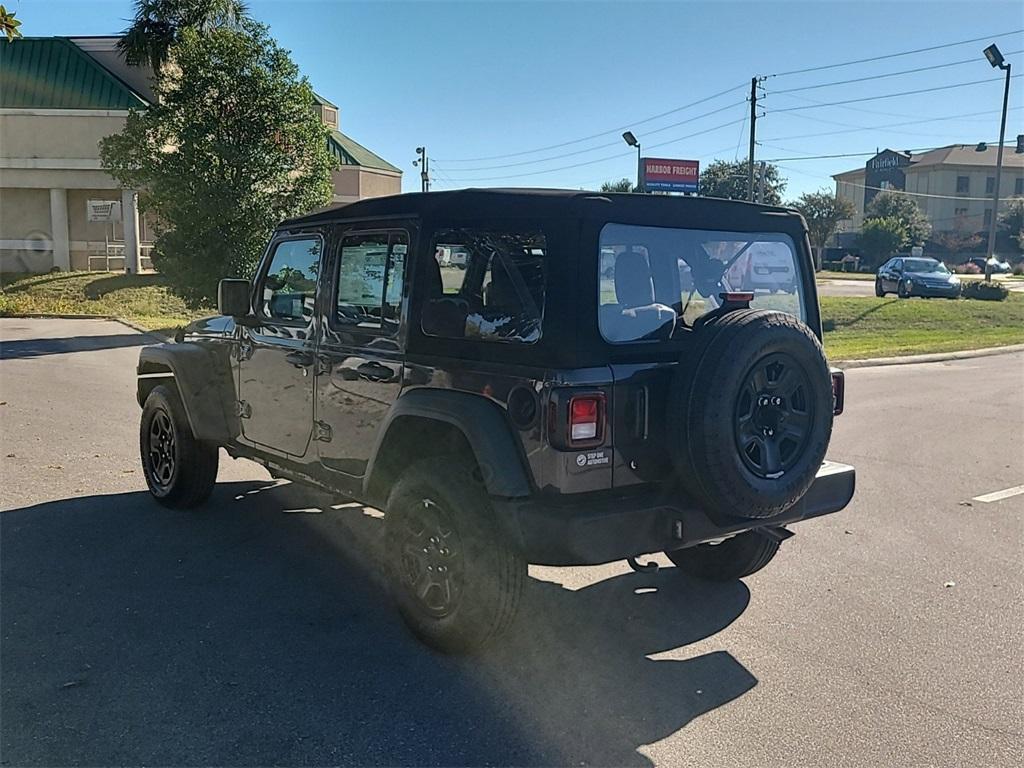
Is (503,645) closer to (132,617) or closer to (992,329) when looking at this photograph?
(132,617)

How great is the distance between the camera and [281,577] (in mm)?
4801

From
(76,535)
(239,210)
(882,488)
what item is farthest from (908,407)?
(239,210)

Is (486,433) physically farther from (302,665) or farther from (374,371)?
(302,665)

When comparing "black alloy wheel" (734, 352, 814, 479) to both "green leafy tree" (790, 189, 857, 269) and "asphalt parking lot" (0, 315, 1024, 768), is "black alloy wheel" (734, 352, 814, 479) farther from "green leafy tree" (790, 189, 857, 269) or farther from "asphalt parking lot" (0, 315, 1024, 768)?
"green leafy tree" (790, 189, 857, 269)

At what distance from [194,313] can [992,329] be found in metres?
21.7

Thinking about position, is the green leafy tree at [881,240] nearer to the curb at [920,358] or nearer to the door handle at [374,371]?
the curb at [920,358]

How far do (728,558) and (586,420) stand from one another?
1798mm

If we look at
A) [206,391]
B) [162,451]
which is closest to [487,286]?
[206,391]

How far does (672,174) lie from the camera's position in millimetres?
37031

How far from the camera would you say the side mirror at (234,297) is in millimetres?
5188

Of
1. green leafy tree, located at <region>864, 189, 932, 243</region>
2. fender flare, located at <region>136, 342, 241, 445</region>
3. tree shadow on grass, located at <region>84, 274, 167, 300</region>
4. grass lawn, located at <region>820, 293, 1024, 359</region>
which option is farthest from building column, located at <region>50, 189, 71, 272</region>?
green leafy tree, located at <region>864, 189, 932, 243</region>

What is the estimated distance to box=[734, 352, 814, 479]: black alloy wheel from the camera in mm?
3557

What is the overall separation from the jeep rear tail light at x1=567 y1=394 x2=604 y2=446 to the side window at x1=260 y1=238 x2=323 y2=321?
6.64 ft

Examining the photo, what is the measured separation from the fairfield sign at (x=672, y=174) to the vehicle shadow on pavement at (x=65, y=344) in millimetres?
23378
